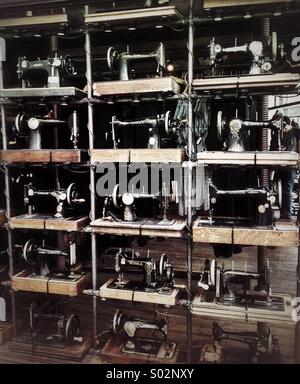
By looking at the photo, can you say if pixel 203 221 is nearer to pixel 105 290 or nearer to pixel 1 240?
pixel 105 290

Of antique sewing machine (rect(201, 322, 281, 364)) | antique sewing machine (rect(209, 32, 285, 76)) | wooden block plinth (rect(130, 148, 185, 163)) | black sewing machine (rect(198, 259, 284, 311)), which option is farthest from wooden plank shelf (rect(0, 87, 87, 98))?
antique sewing machine (rect(201, 322, 281, 364))

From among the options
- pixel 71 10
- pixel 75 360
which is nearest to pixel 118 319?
pixel 75 360

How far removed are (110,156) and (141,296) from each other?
0.99 meters

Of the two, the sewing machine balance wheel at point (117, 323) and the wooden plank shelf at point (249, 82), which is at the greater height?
the wooden plank shelf at point (249, 82)

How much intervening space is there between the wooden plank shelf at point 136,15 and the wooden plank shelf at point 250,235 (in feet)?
4.43

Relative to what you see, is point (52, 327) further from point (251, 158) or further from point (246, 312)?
point (251, 158)

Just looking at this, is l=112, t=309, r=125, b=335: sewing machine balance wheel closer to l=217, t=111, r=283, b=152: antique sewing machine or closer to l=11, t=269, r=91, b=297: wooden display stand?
l=11, t=269, r=91, b=297: wooden display stand

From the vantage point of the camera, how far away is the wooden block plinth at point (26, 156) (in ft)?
9.07

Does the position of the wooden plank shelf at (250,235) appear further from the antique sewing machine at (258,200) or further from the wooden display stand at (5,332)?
the wooden display stand at (5,332)

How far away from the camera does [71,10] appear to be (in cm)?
257

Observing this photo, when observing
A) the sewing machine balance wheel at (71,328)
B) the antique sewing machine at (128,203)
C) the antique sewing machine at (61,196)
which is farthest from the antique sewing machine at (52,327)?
the antique sewing machine at (128,203)

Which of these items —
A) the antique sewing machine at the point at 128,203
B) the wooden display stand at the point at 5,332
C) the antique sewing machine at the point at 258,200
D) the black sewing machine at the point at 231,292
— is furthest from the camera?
the wooden display stand at the point at 5,332

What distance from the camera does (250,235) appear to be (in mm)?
2375

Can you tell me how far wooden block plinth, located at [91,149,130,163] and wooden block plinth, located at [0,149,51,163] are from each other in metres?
0.36
